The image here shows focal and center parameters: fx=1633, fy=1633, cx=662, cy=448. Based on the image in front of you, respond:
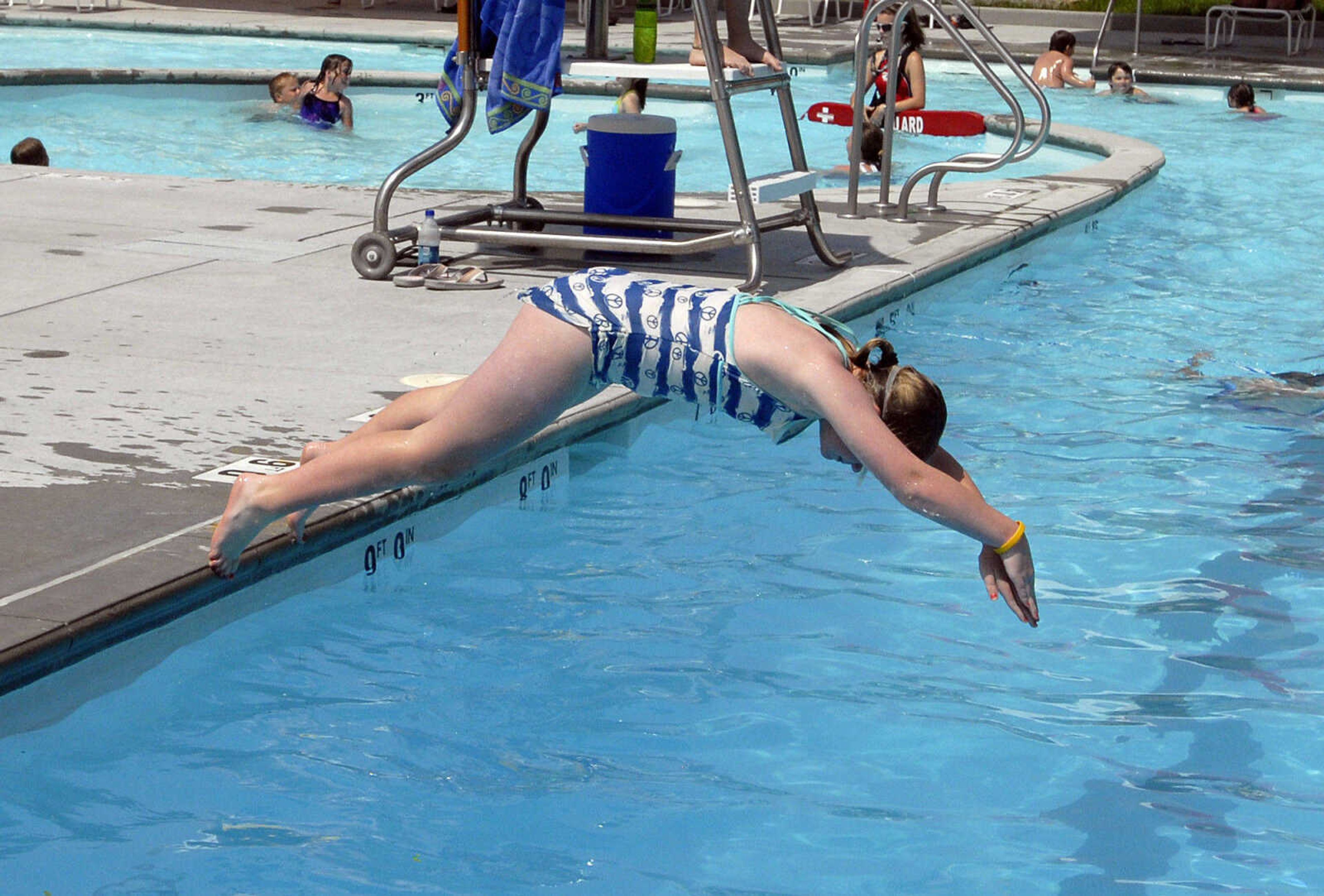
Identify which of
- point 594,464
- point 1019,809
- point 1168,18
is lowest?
point 1019,809

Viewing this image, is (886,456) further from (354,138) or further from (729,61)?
(354,138)

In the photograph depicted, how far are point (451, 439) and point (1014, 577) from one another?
4.68 feet

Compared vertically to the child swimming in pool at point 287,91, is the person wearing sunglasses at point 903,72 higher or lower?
higher

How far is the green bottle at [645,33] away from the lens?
790 centimetres

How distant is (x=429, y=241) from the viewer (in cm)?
777

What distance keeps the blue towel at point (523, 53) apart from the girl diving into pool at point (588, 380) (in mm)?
3658

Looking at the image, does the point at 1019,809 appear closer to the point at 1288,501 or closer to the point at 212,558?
the point at 212,558

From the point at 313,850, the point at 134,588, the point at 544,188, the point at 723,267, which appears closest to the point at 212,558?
the point at 134,588

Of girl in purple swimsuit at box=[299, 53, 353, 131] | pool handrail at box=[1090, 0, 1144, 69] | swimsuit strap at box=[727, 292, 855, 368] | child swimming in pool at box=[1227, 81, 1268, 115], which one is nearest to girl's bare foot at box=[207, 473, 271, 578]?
swimsuit strap at box=[727, 292, 855, 368]

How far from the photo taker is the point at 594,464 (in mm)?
5898

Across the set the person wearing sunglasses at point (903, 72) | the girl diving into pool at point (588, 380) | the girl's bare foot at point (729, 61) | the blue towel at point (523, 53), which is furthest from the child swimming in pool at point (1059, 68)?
the girl diving into pool at point (588, 380)

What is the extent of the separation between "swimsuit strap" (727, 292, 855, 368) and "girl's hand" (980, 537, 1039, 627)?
0.57 meters

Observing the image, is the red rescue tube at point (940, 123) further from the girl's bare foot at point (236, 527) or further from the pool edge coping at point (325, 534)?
the girl's bare foot at point (236, 527)

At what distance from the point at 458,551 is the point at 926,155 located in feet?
41.3
